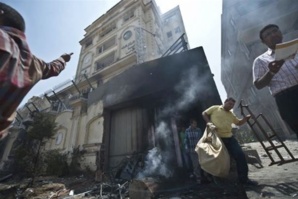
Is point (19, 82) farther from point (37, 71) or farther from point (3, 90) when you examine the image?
point (37, 71)

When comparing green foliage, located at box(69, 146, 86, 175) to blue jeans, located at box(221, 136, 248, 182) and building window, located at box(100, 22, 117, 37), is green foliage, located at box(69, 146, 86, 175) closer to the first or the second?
blue jeans, located at box(221, 136, 248, 182)

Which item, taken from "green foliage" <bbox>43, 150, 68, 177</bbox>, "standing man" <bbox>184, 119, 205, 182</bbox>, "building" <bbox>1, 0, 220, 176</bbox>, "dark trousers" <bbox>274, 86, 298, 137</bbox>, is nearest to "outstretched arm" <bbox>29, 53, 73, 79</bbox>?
"dark trousers" <bbox>274, 86, 298, 137</bbox>

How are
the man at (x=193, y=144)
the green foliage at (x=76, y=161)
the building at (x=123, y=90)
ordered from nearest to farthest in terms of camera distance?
the man at (x=193, y=144)
the building at (x=123, y=90)
the green foliage at (x=76, y=161)

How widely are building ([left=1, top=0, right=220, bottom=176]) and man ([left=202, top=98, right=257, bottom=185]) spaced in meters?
1.50

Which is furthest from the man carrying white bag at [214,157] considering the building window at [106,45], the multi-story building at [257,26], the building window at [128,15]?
the building window at [128,15]

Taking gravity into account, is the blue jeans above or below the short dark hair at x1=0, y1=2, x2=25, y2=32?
below

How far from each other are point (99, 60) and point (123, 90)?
16.9 metres

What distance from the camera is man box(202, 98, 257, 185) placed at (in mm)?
3031

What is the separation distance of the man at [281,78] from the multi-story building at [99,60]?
31.2 feet

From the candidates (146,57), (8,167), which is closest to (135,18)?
(146,57)

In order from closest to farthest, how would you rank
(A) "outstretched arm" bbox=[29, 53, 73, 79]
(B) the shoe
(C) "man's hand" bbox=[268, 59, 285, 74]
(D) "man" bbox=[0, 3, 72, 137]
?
(D) "man" bbox=[0, 3, 72, 137]
(A) "outstretched arm" bbox=[29, 53, 73, 79]
(C) "man's hand" bbox=[268, 59, 285, 74]
(B) the shoe

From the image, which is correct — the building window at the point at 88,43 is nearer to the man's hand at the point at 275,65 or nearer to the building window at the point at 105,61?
the building window at the point at 105,61

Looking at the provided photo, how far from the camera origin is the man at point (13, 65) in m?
1.16

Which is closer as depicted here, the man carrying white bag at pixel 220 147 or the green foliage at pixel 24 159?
the man carrying white bag at pixel 220 147
